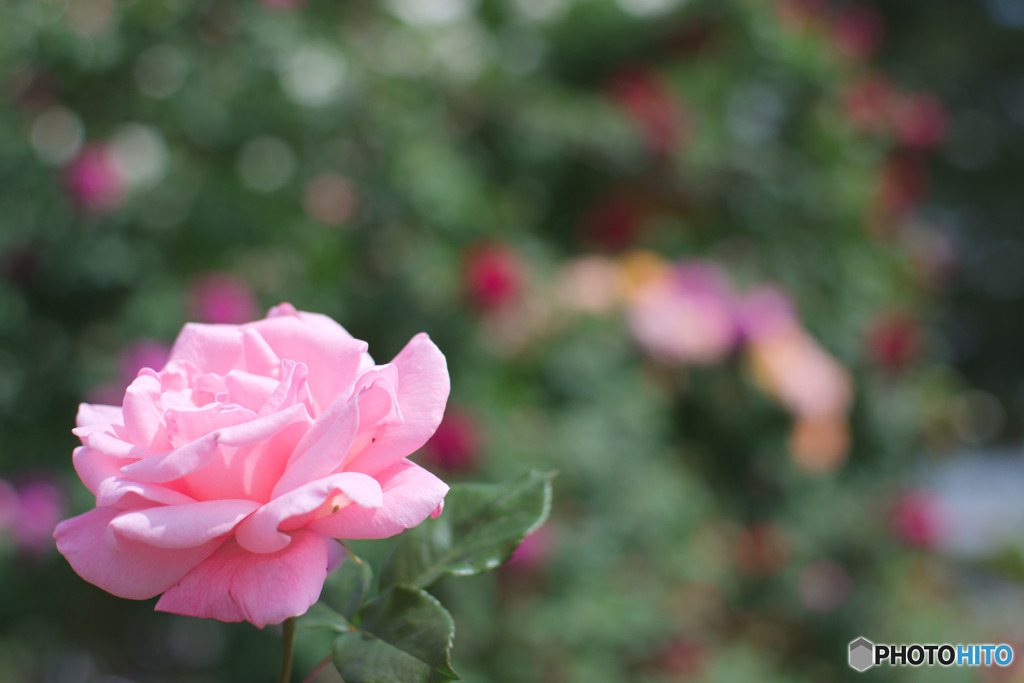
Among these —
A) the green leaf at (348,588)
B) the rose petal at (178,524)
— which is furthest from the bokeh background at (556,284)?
the rose petal at (178,524)

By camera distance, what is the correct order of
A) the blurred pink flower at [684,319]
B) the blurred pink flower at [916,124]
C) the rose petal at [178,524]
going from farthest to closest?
the blurred pink flower at [916,124] → the blurred pink flower at [684,319] → the rose petal at [178,524]

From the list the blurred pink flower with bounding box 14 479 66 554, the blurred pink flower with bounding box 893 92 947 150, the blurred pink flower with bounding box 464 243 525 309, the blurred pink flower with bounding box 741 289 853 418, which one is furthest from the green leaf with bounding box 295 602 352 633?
the blurred pink flower with bounding box 893 92 947 150

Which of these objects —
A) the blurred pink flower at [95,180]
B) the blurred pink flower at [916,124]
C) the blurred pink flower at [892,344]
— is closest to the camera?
the blurred pink flower at [95,180]

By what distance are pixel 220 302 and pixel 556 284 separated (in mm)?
670

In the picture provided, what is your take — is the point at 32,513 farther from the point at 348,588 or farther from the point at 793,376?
the point at 793,376

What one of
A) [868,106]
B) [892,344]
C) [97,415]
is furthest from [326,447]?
[868,106]

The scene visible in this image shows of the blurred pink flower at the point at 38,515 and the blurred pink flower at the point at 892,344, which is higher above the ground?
the blurred pink flower at the point at 38,515

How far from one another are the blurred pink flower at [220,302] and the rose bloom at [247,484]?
2.99 feet

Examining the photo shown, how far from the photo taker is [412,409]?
0.91ft

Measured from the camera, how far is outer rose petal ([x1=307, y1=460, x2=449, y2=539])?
9.7 inches

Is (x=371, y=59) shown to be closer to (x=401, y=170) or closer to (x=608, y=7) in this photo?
(x=401, y=170)

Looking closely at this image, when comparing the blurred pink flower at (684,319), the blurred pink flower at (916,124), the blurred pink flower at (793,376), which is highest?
the blurred pink flower at (916,124)

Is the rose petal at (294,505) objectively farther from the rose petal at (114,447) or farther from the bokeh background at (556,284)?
the bokeh background at (556,284)

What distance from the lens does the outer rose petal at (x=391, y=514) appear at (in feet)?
0.81
